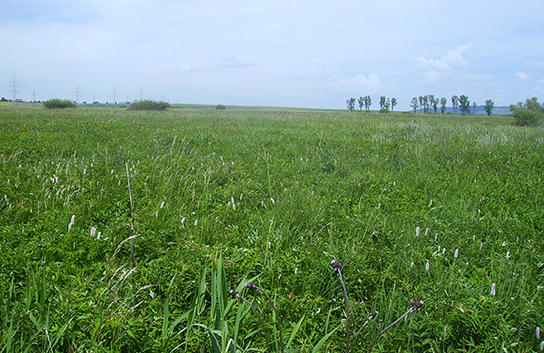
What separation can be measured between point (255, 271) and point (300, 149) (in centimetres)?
607

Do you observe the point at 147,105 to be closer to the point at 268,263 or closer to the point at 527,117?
the point at 527,117

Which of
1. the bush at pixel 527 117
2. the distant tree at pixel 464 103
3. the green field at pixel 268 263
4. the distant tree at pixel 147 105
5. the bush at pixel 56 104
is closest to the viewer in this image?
the green field at pixel 268 263

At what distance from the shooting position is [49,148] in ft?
22.8

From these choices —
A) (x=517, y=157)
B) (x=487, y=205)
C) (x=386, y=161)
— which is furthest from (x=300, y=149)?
(x=517, y=157)

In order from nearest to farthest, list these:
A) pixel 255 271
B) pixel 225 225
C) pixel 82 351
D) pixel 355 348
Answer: pixel 82 351
pixel 355 348
pixel 255 271
pixel 225 225

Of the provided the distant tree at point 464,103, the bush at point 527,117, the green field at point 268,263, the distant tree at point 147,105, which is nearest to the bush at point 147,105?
the distant tree at point 147,105

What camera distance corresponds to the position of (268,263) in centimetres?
242

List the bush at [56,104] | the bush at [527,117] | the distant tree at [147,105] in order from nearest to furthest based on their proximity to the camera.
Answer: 1. the bush at [527,117]
2. the bush at [56,104]
3. the distant tree at [147,105]

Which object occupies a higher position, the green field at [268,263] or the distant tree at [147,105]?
the distant tree at [147,105]

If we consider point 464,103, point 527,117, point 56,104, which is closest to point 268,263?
point 527,117

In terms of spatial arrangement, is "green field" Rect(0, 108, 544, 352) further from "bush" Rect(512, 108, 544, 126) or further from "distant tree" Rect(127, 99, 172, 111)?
"distant tree" Rect(127, 99, 172, 111)

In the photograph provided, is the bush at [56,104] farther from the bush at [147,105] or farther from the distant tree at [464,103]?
the distant tree at [464,103]

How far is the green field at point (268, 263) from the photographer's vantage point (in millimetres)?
1772

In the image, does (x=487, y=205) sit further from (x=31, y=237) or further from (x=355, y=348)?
(x=31, y=237)
